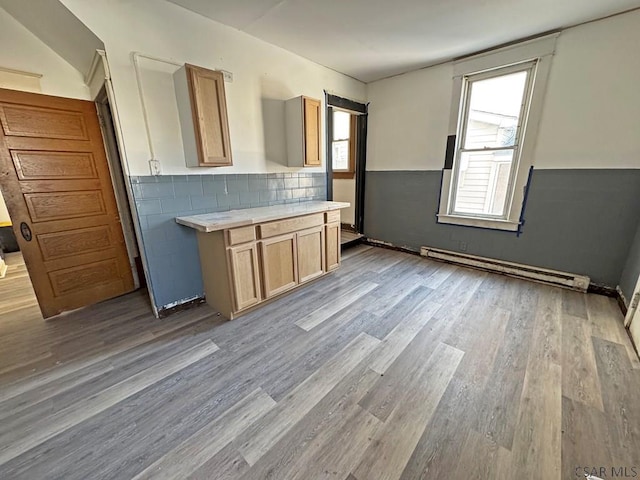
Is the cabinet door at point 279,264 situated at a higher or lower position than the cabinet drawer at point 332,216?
lower

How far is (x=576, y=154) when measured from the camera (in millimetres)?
2686

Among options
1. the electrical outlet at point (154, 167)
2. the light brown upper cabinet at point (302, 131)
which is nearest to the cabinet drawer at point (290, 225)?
the light brown upper cabinet at point (302, 131)

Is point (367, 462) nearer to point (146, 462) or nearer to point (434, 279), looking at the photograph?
point (146, 462)

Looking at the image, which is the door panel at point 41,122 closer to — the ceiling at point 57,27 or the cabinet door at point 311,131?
the ceiling at point 57,27

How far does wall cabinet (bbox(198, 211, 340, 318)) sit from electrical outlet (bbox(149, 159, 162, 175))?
0.64 metres

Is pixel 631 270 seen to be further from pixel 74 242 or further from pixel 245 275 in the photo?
pixel 74 242

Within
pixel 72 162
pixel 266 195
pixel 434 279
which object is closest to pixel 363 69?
pixel 266 195

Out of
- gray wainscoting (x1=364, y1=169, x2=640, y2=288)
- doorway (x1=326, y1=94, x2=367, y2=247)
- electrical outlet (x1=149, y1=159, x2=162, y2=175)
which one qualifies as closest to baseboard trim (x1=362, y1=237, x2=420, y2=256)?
doorway (x1=326, y1=94, x2=367, y2=247)

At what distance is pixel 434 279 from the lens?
10.5 ft

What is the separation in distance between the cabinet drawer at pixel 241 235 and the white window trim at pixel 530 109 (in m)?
2.76

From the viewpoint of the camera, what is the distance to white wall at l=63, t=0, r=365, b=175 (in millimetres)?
2000

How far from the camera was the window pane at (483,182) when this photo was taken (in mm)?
3201

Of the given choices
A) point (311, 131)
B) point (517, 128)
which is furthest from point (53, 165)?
point (517, 128)

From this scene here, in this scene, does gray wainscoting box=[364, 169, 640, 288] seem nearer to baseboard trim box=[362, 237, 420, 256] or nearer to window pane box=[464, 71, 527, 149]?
baseboard trim box=[362, 237, 420, 256]
